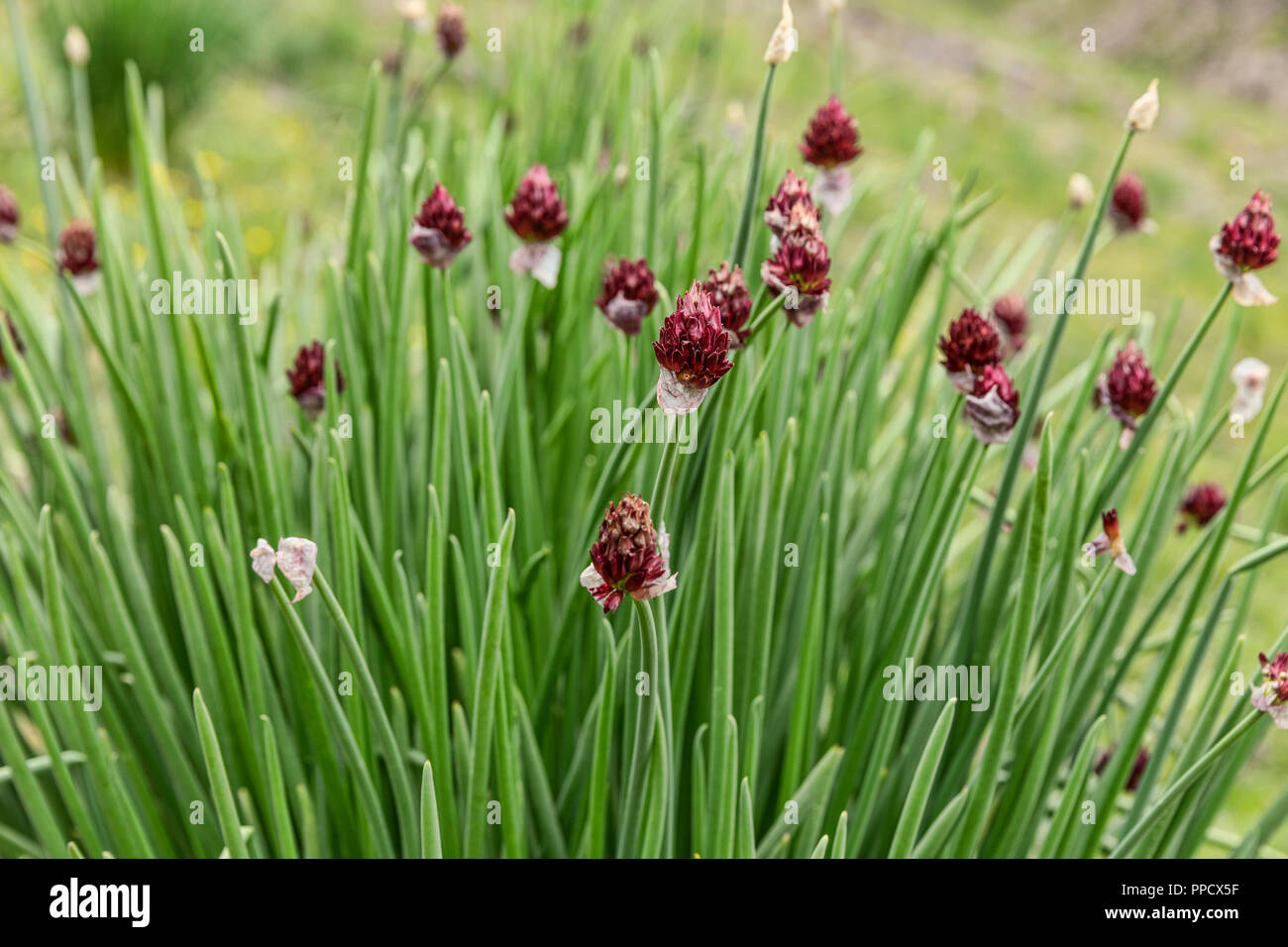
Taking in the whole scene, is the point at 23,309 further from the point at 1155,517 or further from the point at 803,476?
the point at 1155,517

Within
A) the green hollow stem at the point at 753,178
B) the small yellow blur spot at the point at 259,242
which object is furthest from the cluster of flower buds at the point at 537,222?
the small yellow blur spot at the point at 259,242

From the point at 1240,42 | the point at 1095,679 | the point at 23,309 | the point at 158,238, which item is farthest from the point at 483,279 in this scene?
the point at 1240,42

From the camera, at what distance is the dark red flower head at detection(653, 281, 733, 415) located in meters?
0.50

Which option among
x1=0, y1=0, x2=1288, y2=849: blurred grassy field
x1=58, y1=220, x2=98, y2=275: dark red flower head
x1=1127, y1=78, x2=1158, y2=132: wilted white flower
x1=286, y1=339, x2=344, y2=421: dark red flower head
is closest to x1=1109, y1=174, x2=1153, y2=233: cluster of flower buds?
x1=0, y1=0, x2=1288, y2=849: blurred grassy field

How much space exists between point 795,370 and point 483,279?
0.42 meters

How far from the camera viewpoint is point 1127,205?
3.70 feet

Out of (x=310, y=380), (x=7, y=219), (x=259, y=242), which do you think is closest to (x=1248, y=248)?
(x=310, y=380)

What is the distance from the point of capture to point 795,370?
884 mm

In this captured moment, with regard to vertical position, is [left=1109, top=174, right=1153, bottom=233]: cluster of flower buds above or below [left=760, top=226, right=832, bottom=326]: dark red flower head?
above

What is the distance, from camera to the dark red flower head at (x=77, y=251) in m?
0.97

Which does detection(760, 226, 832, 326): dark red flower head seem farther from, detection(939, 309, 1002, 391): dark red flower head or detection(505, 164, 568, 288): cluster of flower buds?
detection(505, 164, 568, 288): cluster of flower buds

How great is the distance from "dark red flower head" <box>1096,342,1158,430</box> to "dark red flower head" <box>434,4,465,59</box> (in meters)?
0.94

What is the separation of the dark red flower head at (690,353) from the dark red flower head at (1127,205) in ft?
2.68

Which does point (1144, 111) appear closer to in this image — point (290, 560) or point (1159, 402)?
point (1159, 402)
